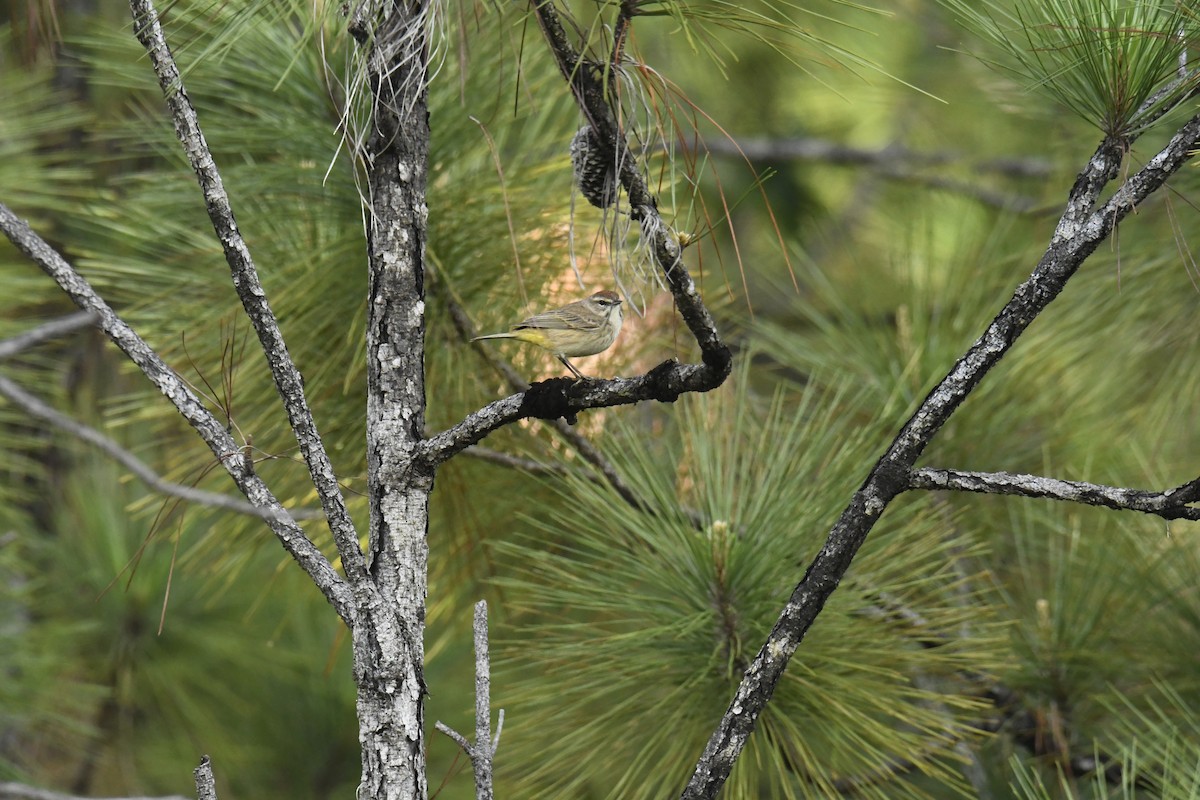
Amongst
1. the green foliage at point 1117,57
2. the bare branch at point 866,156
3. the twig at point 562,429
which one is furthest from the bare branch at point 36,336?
the bare branch at point 866,156

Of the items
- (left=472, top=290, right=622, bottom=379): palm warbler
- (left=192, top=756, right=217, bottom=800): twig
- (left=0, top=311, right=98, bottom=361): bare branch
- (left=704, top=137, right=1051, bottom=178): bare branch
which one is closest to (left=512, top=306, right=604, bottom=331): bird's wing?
(left=472, top=290, right=622, bottom=379): palm warbler

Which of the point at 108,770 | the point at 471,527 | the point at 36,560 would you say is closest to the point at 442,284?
the point at 471,527

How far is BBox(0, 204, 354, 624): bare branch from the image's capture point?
95 centimetres

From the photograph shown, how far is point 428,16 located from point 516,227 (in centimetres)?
51

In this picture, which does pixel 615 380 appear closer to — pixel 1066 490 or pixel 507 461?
pixel 1066 490

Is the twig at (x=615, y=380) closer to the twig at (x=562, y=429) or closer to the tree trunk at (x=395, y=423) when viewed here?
the tree trunk at (x=395, y=423)

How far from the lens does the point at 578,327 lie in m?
1.39

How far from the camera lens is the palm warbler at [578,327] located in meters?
1.38

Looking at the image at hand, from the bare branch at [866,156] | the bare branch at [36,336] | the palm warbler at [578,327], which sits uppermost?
the bare branch at [866,156]

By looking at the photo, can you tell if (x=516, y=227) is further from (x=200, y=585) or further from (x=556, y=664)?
(x=200, y=585)

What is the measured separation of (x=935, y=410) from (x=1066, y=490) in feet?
0.37

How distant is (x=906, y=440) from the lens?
0.97 metres

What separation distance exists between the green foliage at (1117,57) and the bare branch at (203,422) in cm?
72

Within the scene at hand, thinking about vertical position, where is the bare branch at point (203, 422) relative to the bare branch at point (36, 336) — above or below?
below
